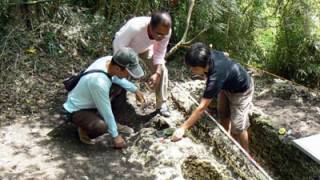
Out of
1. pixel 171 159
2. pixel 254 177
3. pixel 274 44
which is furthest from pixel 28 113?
pixel 274 44

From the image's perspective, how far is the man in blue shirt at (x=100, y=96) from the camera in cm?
415

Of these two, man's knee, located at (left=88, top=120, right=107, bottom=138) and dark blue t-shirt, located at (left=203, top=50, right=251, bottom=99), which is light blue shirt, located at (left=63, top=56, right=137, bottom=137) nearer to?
man's knee, located at (left=88, top=120, right=107, bottom=138)

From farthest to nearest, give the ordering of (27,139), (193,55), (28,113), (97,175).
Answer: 1. (28,113)
2. (27,139)
3. (97,175)
4. (193,55)

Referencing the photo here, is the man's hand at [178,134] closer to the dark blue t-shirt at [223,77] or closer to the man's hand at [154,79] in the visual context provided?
the dark blue t-shirt at [223,77]

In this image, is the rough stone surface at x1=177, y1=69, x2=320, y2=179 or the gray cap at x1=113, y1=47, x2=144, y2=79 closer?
the gray cap at x1=113, y1=47, x2=144, y2=79

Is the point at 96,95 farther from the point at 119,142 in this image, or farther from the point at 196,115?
the point at 196,115

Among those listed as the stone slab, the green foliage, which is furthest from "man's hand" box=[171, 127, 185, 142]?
the green foliage

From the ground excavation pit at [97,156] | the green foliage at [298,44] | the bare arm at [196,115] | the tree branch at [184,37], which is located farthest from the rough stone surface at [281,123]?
the bare arm at [196,115]

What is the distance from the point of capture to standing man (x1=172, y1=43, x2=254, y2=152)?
396cm

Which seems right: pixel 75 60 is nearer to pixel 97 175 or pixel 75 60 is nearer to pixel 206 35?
pixel 206 35

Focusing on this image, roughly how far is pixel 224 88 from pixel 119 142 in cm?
121

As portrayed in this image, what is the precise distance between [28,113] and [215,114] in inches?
94.5

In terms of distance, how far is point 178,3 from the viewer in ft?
22.6

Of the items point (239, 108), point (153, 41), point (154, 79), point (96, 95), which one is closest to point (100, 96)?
point (96, 95)
